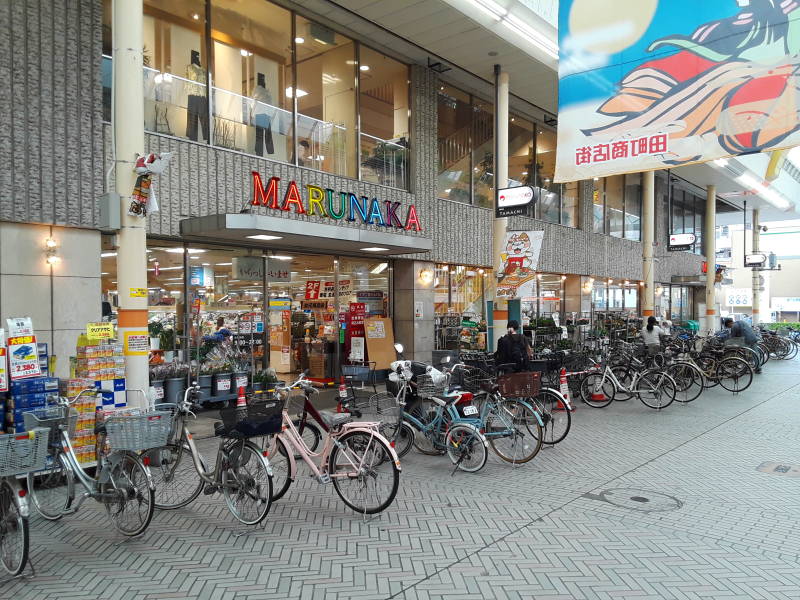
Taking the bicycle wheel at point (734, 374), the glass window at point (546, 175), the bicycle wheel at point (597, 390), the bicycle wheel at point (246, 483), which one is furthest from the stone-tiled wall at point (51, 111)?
the glass window at point (546, 175)

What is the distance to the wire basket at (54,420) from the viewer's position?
16.0 feet

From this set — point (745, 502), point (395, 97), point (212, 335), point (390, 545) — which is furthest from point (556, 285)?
point (390, 545)

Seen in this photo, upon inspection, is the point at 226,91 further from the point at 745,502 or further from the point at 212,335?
the point at 745,502

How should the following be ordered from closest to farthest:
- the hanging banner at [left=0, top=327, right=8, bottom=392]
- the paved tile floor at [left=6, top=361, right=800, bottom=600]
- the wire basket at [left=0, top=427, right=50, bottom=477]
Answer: the paved tile floor at [left=6, top=361, right=800, bottom=600] → the wire basket at [left=0, top=427, right=50, bottom=477] → the hanging banner at [left=0, top=327, right=8, bottom=392]

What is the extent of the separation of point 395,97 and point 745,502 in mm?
11641

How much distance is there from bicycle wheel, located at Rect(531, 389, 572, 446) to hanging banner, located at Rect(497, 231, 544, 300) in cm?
430

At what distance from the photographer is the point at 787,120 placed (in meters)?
6.16

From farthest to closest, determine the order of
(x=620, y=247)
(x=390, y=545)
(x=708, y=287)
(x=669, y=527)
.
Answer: (x=708, y=287) < (x=620, y=247) < (x=669, y=527) < (x=390, y=545)

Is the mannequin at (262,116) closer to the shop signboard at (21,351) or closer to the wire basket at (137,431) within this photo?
the shop signboard at (21,351)

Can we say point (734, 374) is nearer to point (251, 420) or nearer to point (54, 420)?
→ point (251, 420)

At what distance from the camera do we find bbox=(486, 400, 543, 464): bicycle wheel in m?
6.74

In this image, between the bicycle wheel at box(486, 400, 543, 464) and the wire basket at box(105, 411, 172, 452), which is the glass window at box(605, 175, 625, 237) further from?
the wire basket at box(105, 411, 172, 452)

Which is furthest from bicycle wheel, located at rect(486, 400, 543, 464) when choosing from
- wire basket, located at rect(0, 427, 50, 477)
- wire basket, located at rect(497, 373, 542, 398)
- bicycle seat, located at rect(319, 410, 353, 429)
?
wire basket, located at rect(0, 427, 50, 477)

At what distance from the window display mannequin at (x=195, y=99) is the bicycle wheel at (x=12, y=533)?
7311 millimetres
